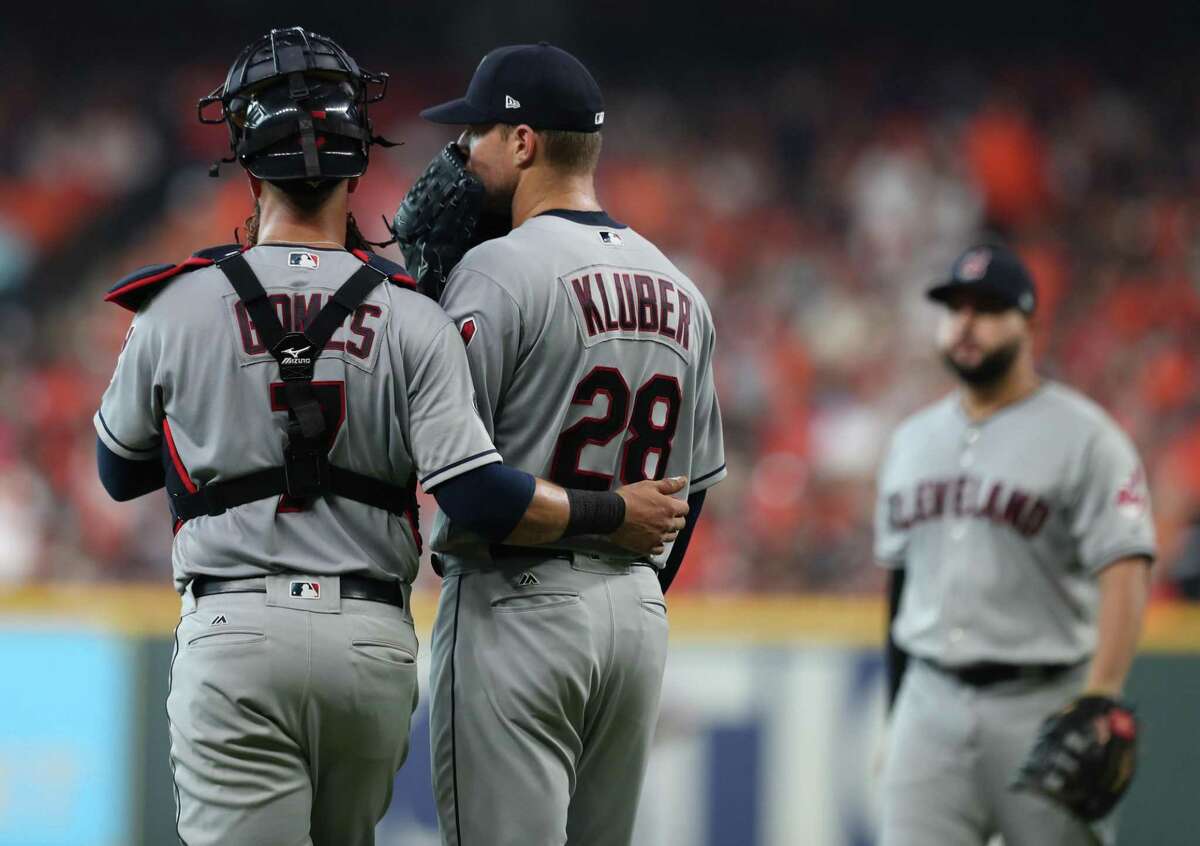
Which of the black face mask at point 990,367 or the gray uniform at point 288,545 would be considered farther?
the black face mask at point 990,367

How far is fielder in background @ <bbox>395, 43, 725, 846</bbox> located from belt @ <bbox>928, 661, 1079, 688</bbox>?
1.54 meters

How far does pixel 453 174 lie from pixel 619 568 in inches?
34.9

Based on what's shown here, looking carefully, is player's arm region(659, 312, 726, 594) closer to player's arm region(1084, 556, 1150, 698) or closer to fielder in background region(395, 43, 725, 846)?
fielder in background region(395, 43, 725, 846)

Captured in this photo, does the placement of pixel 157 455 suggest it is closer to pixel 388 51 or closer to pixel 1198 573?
pixel 1198 573

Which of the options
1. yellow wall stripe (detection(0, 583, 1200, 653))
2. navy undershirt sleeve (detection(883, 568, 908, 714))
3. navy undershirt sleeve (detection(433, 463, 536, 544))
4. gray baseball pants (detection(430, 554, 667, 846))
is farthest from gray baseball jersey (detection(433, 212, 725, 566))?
yellow wall stripe (detection(0, 583, 1200, 653))

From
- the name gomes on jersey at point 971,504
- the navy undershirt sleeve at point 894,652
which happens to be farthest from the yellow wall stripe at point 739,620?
the name gomes on jersey at point 971,504

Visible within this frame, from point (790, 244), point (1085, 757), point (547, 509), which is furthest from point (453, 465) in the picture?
point (790, 244)

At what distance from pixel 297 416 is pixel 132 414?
35 cm

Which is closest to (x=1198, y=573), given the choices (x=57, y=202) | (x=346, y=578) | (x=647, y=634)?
(x=647, y=634)

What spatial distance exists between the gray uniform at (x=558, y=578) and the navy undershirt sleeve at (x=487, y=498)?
203 mm

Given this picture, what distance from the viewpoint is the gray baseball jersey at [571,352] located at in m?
3.12

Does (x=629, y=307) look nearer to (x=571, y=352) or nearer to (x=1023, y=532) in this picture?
(x=571, y=352)

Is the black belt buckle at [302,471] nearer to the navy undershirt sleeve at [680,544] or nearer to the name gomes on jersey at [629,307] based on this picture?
the name gomes on jersey at [629,307]

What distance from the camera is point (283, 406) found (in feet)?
9.35
